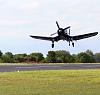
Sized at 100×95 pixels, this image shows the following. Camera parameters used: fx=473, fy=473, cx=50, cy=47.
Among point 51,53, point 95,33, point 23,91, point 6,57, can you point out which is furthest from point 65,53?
point 23,91

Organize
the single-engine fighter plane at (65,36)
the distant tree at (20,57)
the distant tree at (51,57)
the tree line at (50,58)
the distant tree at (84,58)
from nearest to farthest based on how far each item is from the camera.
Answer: the single-engine fighter plane at (65,36)
the distant tree at (51,57)
the tree line at (50,58)
the distant tree at (84,58)
the distant tree at (20,57)

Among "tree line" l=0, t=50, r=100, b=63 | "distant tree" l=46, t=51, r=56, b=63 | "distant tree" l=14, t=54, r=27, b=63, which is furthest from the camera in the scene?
"distant tree" l=14, t=54, r=27, b=63

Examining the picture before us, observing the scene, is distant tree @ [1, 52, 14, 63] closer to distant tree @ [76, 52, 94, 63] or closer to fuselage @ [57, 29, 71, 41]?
distant tree @ [76, 52, 94, 63]

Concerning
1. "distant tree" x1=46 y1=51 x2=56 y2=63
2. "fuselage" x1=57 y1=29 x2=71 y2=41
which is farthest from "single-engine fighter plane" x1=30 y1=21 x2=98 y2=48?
"distant tree" x1=46 y1=51 x2=56 y2=63

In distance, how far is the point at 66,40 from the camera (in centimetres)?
8144

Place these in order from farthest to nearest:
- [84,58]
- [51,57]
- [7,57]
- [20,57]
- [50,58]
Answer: [20,57] → [84,58] → [51,57] → [7,57] → [50,58]

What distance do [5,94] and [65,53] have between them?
79903 mm

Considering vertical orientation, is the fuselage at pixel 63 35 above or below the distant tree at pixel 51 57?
above

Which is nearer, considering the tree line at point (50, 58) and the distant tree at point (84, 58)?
the tree line at point (50, 58)

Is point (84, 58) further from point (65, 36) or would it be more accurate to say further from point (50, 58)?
point (65, 36)

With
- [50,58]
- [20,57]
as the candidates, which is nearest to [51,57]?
[50,58]

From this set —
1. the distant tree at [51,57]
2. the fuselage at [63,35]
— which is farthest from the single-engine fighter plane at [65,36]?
the distant tree at [51,57]

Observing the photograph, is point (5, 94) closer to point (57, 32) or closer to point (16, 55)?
point (57, 32)

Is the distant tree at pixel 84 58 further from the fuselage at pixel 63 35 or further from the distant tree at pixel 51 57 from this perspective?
the fuselage at pixel 63 35
